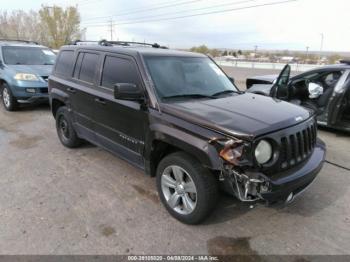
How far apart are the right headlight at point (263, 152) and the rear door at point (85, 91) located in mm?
2570

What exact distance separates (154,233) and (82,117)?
2.47m

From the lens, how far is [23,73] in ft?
26.9

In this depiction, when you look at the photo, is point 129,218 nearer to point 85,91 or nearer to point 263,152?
point 263,152

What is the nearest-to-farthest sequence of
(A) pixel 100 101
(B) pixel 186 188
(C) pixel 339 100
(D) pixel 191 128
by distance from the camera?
Result: 1. (D) pixel 191 128
2. (B) pixel 186 188
3. (A) pixel 100 101
4. (C) pixel 339 100

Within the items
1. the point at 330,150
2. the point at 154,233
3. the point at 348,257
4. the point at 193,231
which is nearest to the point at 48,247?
the point at 154,233

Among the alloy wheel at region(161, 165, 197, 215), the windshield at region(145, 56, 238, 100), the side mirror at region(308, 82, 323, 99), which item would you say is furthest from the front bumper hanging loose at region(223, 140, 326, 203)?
the side mirror at region(308, 82, 323, 99)

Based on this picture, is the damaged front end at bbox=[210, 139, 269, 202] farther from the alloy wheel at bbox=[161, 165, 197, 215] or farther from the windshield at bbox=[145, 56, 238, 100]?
the windshield at bbox=[145, 56, 238, 100]

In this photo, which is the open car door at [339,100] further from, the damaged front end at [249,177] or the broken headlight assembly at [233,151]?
the broken headlight assembly at [233,151]

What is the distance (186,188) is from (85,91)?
7.64ft

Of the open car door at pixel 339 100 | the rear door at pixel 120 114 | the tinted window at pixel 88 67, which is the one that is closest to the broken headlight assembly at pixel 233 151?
the rear door at pixel 120 114

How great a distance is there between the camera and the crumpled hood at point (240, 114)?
9.21ft

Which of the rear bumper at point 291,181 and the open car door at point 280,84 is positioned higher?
the open car door at point 280,84

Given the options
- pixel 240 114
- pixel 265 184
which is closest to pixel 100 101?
pixel 240 114

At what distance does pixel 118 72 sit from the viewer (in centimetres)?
399
